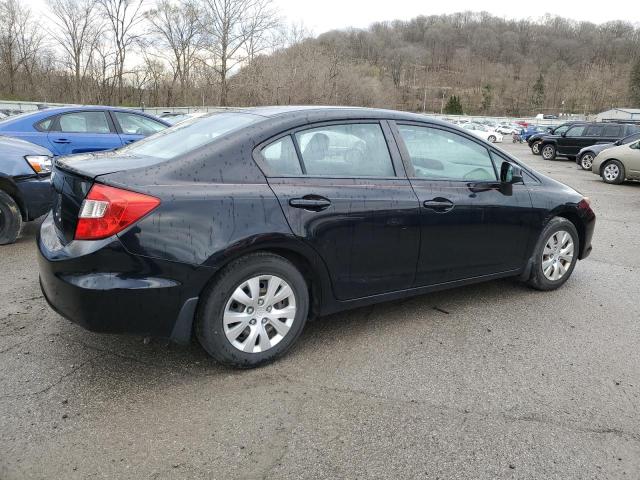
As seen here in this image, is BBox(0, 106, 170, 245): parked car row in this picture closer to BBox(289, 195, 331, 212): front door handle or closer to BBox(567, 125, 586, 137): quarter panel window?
BBox(289, 195, 331, 212): front door handle

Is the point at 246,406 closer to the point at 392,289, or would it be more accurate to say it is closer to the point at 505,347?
the point at 392,289

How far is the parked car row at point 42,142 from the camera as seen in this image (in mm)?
5512

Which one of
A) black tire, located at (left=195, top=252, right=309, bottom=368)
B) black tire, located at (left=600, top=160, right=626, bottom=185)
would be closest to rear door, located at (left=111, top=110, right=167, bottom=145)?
black tire, located at (left=195, top=252, right=309, bottom=368)

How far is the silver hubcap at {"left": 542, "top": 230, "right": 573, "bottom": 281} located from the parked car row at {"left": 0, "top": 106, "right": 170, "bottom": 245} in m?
5.09

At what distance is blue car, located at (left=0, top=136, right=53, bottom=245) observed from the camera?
546 centimetres

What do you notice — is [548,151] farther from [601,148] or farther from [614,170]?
[614,170]

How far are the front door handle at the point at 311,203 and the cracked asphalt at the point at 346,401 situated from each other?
975 mm

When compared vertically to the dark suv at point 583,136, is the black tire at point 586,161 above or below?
below

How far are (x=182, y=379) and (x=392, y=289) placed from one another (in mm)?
1520

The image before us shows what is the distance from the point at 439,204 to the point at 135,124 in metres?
6.50

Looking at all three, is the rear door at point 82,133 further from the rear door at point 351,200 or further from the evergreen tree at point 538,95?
the evergreen tree at point 538,95

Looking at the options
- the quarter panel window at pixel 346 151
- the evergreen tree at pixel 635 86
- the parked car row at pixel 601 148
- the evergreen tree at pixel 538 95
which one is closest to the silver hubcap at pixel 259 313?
the quarter panel window at pixel 346 151

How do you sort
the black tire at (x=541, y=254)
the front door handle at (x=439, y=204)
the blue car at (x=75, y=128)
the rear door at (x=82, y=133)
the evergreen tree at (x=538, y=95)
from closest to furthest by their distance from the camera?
the front door handle at (x=439, y=204) < the black tire at (x=541, y=254) < the blue car at (x=75, y=128) < the rear door at (x=82, y=133) < the evergreen tree at (x=538, y=95)

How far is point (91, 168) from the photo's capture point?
2.92 m
